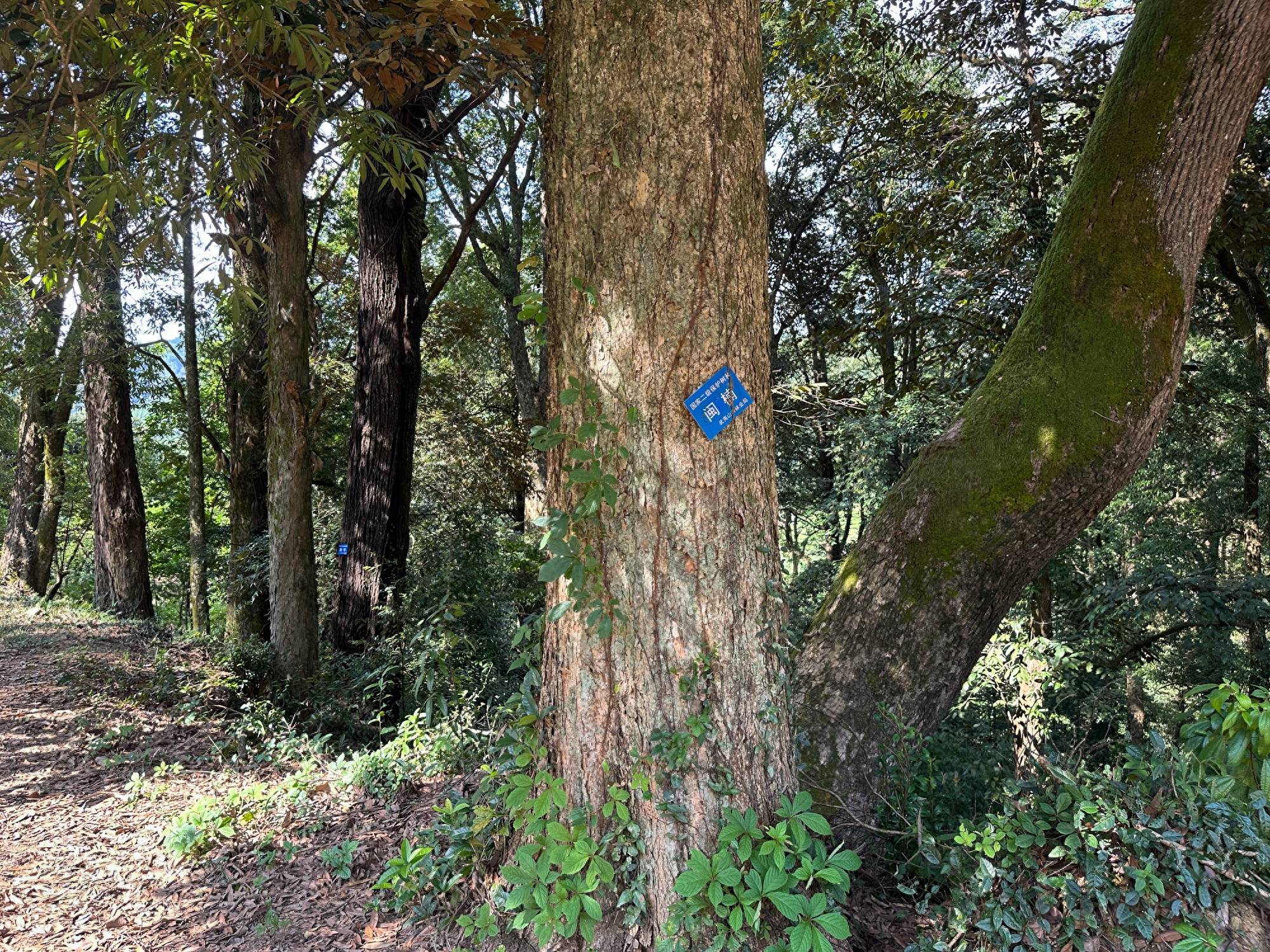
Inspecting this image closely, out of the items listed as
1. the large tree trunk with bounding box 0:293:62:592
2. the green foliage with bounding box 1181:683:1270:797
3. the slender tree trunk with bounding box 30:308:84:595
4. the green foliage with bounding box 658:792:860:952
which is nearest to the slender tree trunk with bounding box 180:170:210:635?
the large tree trunk with bounding box 0:293:62:592

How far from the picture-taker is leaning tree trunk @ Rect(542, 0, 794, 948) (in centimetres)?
239

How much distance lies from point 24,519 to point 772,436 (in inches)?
600

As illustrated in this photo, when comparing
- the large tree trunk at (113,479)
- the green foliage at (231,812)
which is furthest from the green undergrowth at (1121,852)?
the large tree trunk at (113,479)

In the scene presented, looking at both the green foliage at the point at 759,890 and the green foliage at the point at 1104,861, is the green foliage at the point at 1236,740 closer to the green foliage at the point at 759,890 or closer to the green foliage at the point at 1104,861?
the green foliage at the point at 1104,861

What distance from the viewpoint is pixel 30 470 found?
13.9 meters

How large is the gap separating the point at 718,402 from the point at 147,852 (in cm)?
345

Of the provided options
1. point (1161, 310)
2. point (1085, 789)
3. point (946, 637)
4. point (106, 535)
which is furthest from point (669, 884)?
point (106, 535)

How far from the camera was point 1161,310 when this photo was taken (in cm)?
320

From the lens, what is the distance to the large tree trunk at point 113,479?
980cm

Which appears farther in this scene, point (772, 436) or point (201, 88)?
point (201, 88)

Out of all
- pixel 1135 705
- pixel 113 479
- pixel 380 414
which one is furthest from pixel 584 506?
pixel 113 479

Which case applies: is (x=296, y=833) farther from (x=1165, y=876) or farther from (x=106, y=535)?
(x=106, y=535)

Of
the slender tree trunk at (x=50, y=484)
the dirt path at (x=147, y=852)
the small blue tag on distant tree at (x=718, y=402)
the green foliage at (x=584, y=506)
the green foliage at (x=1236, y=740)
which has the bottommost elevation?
the dirt path at (x=147, y=852)

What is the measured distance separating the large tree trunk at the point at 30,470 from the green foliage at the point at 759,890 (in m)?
12.4
